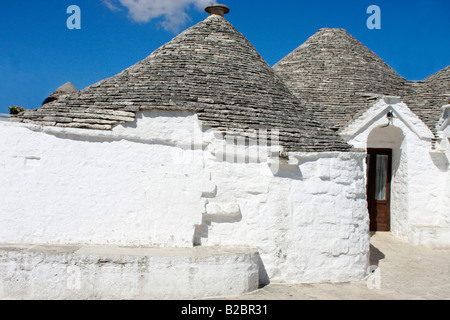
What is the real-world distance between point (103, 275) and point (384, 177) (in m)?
8.14

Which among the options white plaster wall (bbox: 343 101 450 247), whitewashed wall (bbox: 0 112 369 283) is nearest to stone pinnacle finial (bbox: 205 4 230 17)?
whitewashed wall (bbox: 0 112 369 283)

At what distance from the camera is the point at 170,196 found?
6.49 metres

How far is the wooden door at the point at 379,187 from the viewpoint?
438 inches

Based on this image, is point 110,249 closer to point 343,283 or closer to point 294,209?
point 294,209

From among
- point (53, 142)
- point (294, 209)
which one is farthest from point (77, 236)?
point (294, 209)

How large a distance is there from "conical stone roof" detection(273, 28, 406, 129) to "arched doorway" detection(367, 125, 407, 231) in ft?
3.43

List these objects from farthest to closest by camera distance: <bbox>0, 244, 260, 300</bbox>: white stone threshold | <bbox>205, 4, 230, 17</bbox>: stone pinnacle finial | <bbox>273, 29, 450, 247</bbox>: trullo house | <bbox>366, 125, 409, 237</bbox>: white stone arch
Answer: <bbox>366, 125, 409, 237</bbox>: white stone arch
<bbox>273, 29, 450, 247</bbox>: trullo house
<bbox>205, 4, 230, 17</bbox>: stone pinnacle finial
<bbox>0, 244, 260, 300</bbox>: white stone threshold

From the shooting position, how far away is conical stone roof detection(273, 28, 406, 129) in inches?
432

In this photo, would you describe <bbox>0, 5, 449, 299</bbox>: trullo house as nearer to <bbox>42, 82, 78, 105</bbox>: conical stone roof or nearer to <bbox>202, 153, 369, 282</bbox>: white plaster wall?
<bbox>202, 153, 369, 282</bbox>: white plaster wall

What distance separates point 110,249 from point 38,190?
1.45 meters

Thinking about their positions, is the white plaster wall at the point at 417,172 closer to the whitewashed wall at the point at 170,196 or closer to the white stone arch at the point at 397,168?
the white stone arch at the point at 397,168

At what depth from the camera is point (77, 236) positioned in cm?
632

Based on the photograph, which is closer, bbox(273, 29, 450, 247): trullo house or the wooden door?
bbox(273, 29, 450, 247): trullo house

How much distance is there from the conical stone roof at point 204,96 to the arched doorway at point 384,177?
12.3ft
